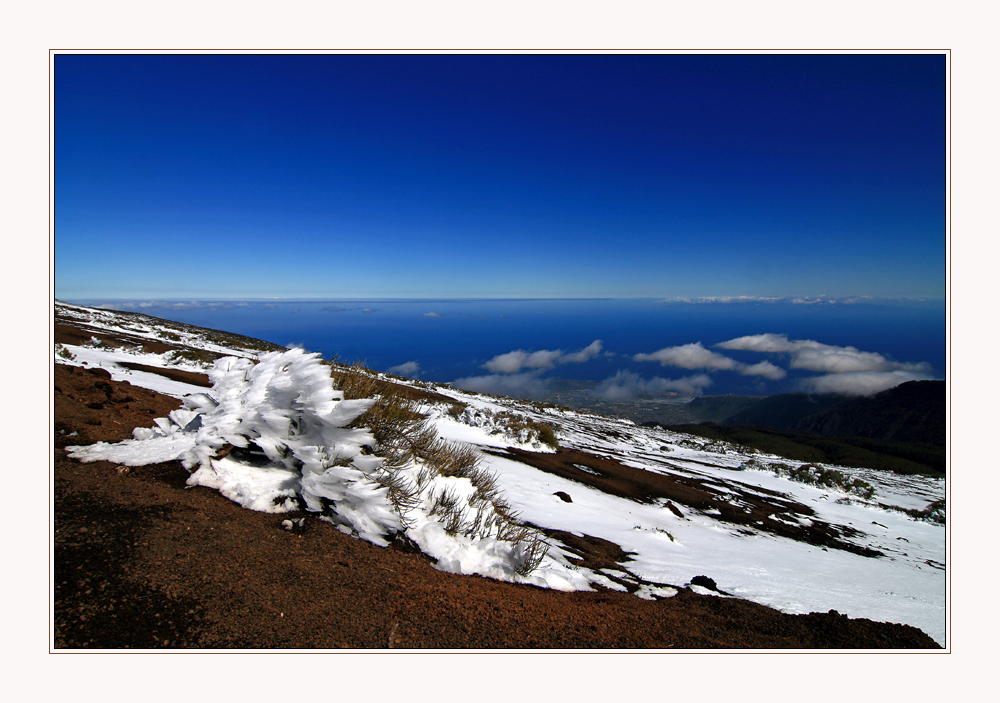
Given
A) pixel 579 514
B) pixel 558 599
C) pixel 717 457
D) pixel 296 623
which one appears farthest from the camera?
pixel 717 457

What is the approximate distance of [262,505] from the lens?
3.65m

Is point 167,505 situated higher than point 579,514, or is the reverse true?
point 167,505

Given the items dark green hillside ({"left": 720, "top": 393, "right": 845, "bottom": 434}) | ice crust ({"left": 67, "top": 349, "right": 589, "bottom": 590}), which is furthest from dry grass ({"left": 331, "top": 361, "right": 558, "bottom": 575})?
dark green hillside ({"left": 720, "top": 393, "right": 845, "bottom": 434})

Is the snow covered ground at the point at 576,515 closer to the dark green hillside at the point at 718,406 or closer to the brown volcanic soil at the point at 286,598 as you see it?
the brown volcanic soil at the point at 286,598

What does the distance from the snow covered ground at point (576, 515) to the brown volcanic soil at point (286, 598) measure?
0.97ft

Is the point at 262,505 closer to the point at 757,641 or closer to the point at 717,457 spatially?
the point at 757,641

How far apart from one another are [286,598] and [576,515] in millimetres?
5175

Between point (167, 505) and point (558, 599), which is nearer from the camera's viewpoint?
point (167, 505)

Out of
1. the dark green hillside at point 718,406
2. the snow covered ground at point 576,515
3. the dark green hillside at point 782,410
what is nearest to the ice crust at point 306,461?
the snow covered ground at point 576,515

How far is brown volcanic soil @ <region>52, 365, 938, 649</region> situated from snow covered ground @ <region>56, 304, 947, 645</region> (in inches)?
11.6

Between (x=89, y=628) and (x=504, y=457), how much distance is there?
8.63 meters

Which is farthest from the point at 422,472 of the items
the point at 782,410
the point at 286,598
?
the point at 782,410

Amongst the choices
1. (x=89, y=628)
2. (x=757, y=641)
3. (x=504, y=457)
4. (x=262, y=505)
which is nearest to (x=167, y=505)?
(x=262, y=505)

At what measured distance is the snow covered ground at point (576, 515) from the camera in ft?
12.6
